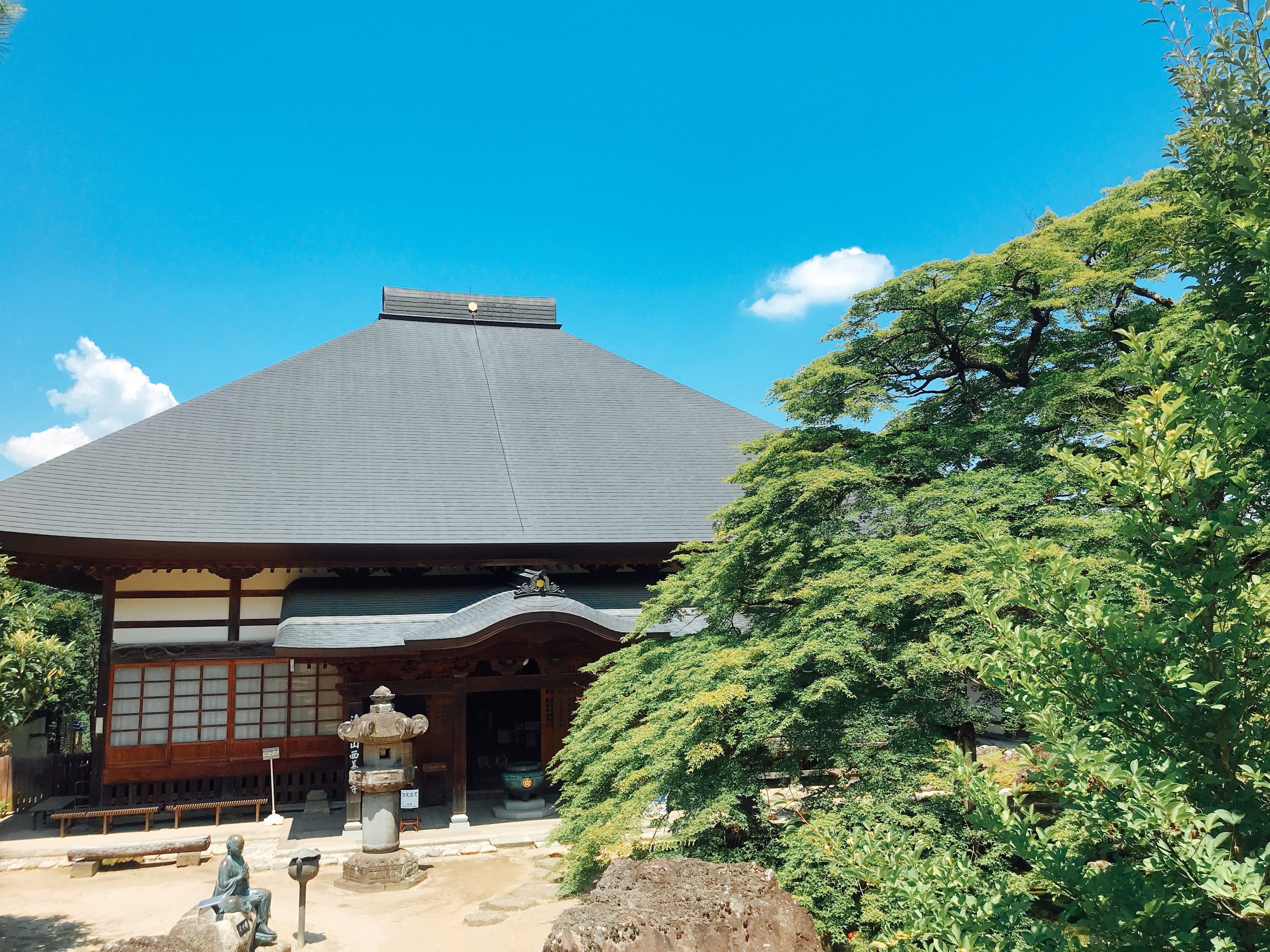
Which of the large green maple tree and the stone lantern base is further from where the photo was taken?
the stone lantern base

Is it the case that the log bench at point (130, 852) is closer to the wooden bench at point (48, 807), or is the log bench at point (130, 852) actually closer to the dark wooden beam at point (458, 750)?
the wooden bench at point (48, 807)

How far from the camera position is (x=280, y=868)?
9.40m

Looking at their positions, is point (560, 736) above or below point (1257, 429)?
below

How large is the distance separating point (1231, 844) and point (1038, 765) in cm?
55

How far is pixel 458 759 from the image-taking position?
37.0 ft

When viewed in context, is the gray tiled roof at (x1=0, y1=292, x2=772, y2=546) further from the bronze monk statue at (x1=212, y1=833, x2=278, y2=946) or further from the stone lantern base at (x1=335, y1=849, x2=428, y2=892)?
the bronze monk statue at (x1=212, y1=833, x2=278, y2=946)

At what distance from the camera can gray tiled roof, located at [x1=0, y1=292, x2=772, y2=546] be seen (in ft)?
38.7

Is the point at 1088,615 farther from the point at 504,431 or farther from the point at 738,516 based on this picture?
the point at 504,431

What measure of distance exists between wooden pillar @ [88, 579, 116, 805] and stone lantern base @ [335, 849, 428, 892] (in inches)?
198

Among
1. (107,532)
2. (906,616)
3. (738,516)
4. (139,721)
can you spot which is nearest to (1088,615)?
(906,616)

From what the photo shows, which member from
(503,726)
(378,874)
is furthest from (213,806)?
(503,726)

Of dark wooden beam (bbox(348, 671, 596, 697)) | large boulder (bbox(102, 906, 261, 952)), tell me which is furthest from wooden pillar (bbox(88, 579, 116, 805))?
large boulder (bbox(102, 906, 261, 952))

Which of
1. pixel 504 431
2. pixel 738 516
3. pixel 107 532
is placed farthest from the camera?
pixel 504 431

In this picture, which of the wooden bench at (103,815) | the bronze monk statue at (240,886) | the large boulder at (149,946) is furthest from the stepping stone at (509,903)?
the wooden bench at (103,815)
